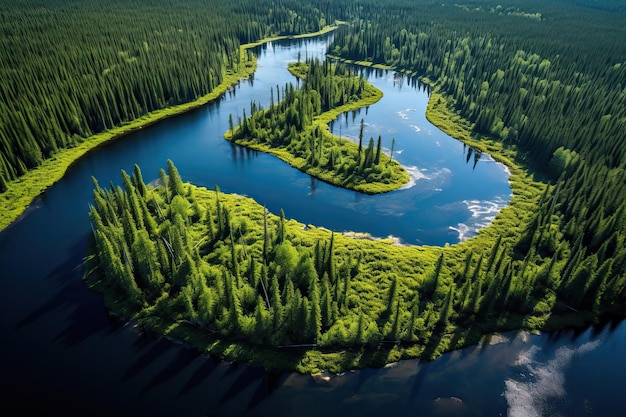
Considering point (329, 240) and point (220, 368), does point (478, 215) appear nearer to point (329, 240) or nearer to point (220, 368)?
point (329, 240)

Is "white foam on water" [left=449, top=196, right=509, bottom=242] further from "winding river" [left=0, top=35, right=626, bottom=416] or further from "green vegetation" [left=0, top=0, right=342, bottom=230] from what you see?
"green vegetation" [left=0, top=0, right=342, bottom=230]

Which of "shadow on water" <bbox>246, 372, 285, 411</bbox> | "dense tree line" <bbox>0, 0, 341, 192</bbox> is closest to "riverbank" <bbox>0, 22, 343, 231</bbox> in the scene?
"dense tree line" <bbox>0, 0, 341, 192</bbox>

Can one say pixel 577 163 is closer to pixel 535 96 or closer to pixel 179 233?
pixel 535 96

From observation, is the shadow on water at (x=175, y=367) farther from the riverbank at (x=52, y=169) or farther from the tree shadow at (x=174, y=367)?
the riverbank at (x=52, y=169)

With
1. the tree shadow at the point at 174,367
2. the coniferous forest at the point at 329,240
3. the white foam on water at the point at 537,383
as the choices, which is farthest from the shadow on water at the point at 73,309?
the white foam on water at the point at 537,383

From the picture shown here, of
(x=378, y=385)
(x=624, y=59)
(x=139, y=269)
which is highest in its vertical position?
(x=624, y=59)

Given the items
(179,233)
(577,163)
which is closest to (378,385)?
(179,233)
